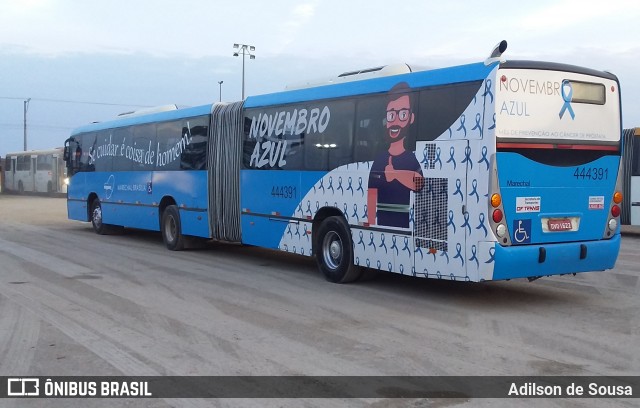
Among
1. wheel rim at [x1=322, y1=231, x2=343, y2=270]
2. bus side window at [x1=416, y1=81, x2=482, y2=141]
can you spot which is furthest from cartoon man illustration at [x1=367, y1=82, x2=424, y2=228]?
wheel rim at [x1=322, y1=231, x2=343, y2=270]

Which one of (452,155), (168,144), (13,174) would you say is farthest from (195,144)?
(13,174)

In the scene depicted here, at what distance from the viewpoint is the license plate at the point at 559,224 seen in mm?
8969

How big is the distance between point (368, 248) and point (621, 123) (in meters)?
3.86

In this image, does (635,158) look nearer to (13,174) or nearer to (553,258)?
(553,258)

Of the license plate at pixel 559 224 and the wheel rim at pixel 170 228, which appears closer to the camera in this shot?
the license plate at pixel 559 224

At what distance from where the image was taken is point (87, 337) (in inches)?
295

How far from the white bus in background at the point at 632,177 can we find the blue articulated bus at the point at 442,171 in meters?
9.98

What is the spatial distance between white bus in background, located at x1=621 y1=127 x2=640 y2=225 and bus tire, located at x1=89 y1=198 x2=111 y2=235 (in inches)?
549

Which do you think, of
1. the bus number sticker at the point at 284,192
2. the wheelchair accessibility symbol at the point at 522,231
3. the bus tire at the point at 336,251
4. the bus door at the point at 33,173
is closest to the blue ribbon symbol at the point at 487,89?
the wheelchair accessibility symbol at the point at 522,231

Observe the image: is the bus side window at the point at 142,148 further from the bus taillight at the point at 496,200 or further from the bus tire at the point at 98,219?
the bus taillight at the point at 496,200

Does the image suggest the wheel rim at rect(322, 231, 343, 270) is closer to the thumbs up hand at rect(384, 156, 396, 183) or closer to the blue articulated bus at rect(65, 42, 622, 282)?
the blue articulated bus at rect(65, 42, 622, 282)

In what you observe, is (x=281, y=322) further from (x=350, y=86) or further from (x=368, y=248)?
(x=350, y=86)

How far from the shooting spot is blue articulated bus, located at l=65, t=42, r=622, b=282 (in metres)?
8.59

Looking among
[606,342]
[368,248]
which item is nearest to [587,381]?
[606,342]
